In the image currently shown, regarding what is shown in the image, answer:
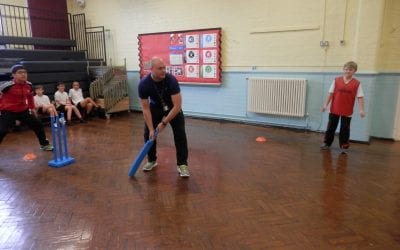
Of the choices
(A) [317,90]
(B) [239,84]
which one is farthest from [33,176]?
(A) [317,90]

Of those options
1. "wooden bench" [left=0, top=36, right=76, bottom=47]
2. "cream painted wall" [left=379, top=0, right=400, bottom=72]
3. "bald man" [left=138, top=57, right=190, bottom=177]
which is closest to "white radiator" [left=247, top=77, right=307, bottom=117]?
"cream painted wall" [left=379, top=0, right=400, bottom=72]

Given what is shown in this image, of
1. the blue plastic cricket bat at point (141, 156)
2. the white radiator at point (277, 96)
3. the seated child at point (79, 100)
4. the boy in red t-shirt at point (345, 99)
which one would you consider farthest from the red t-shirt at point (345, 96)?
the seated child at point (79, 100)

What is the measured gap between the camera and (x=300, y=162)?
437 centimetres

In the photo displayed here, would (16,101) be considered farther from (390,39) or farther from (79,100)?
(390,39)

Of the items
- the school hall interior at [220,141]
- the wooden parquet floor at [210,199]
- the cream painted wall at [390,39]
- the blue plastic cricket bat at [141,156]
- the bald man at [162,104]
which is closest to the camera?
the wooden parquet floor at [210,199]

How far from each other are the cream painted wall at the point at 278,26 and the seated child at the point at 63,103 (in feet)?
6.92

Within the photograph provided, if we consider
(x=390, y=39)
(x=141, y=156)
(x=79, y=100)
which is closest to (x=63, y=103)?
(x=79, y=100)

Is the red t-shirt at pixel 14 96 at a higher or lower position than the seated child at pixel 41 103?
higher

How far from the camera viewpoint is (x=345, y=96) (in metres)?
4.66

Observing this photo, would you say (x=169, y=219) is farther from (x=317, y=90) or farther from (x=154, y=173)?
(x=317, y=90)

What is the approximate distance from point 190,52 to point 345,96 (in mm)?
3647

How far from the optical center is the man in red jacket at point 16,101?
4574mm

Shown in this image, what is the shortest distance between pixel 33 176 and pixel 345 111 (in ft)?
14.2

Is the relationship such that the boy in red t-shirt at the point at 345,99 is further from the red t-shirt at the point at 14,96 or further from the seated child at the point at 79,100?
the seated child at the point at 79,100
